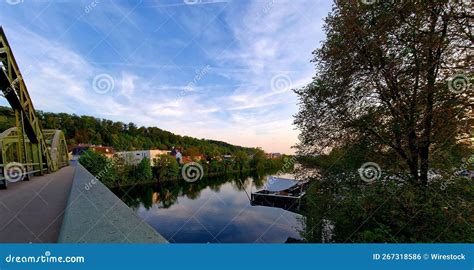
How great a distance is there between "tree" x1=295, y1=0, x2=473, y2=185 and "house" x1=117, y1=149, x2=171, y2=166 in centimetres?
1317

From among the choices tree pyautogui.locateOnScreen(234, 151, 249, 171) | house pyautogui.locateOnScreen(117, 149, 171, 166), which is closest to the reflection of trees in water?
tree pyautogui.locateOnScreen(234, 151, 249, 171)

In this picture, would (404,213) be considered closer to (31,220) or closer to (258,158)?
(31,220)

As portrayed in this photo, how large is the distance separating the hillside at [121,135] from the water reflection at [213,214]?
13.3 feet

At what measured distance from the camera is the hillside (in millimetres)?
11320

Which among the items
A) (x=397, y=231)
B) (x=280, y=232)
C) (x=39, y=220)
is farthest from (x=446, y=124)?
(x=280, y=232)

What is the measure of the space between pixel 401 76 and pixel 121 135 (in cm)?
1145

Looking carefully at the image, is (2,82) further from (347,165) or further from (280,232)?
(280,232)

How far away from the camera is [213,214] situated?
1997cm

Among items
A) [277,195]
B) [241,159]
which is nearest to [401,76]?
[277,195]

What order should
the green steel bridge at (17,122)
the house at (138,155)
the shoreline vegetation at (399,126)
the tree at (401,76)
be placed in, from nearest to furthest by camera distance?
the shoreline vegetation at (399,126) → the tree at (401,76) → the green steel bridge at (17,122) → the house at (138,155)

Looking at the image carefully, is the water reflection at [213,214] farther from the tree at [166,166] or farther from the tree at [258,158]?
the tree at [166,166]

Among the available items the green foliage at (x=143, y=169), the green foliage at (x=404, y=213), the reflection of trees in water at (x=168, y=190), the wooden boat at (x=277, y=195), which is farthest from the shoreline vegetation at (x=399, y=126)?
the reflection of trees in water at (x=168, y=190)

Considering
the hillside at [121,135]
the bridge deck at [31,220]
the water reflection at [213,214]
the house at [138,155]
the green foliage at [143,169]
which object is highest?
the hillside at [121,135]

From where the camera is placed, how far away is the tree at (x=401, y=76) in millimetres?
3699
